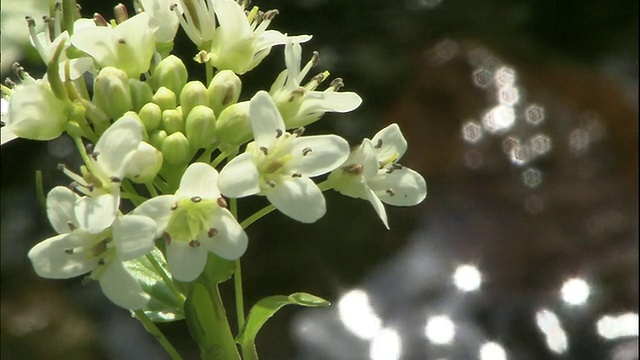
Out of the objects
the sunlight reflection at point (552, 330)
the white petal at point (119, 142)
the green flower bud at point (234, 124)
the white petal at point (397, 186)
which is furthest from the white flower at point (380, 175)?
the sunlight reflection at point (552, 330)

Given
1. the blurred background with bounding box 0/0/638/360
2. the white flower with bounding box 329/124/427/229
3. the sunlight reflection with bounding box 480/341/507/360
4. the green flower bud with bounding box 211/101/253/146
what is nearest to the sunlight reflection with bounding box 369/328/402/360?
the blurred background with bounding box 0/0/638/360

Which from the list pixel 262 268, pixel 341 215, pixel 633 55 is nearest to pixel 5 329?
pixel 262 268

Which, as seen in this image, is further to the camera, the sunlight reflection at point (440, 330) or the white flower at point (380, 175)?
the sunlight reflection at point (440, 330)

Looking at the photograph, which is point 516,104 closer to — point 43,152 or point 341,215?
point 341,215

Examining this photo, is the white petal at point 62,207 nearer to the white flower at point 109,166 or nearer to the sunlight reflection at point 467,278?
the white flower at point 109,166

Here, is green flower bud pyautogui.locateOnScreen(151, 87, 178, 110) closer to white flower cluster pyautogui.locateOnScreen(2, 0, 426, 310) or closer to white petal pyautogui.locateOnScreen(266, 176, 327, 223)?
white flower cluster pyautogui.locateOnScreen(2, 0, 426, 310)

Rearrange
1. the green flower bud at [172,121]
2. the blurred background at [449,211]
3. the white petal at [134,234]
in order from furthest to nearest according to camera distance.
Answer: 1. the blurred background at [449,211]
2. the green flower bud at [172,121]
3. the white petal at [134,234]

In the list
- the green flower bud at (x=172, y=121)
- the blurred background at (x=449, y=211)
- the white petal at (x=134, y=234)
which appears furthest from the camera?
the blurred background at (x=449, y=211)
